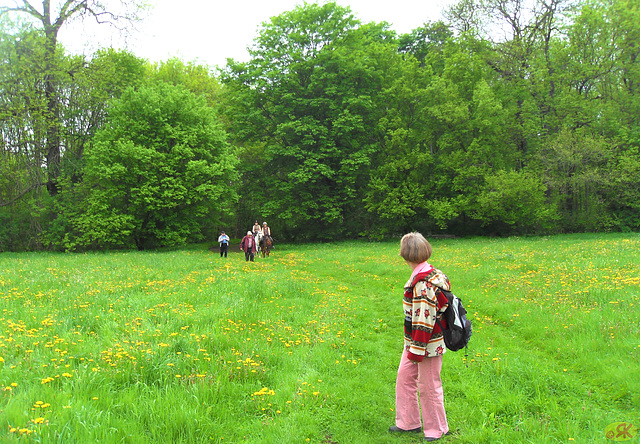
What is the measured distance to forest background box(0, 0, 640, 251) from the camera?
94.9 feet

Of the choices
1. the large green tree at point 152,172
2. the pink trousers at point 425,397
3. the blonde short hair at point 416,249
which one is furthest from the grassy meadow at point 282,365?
the large green tree at point 152,172

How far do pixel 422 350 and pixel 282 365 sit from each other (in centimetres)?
268

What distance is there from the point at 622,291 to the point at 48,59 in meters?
36.4

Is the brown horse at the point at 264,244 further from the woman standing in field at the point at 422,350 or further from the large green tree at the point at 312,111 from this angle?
the woman standing in field at the point at 422,350

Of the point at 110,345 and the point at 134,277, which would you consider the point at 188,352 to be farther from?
the point at 134,277

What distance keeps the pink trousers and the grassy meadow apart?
222 mm

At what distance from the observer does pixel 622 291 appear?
8.80 meters

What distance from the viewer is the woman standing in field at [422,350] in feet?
13.1

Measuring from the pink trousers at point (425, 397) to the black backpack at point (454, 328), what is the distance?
0.81ft

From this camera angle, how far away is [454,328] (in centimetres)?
405

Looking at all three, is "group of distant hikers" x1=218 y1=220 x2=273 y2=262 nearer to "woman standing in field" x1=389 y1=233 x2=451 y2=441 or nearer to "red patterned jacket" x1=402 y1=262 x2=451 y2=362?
"woman standing in field" x1=389 y1=233 x2=451 y2=441

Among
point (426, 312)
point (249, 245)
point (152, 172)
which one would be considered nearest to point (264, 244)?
point (249, 245)

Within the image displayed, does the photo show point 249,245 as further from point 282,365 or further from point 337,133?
point 337,133

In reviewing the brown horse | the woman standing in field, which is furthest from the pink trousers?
the brown horse
